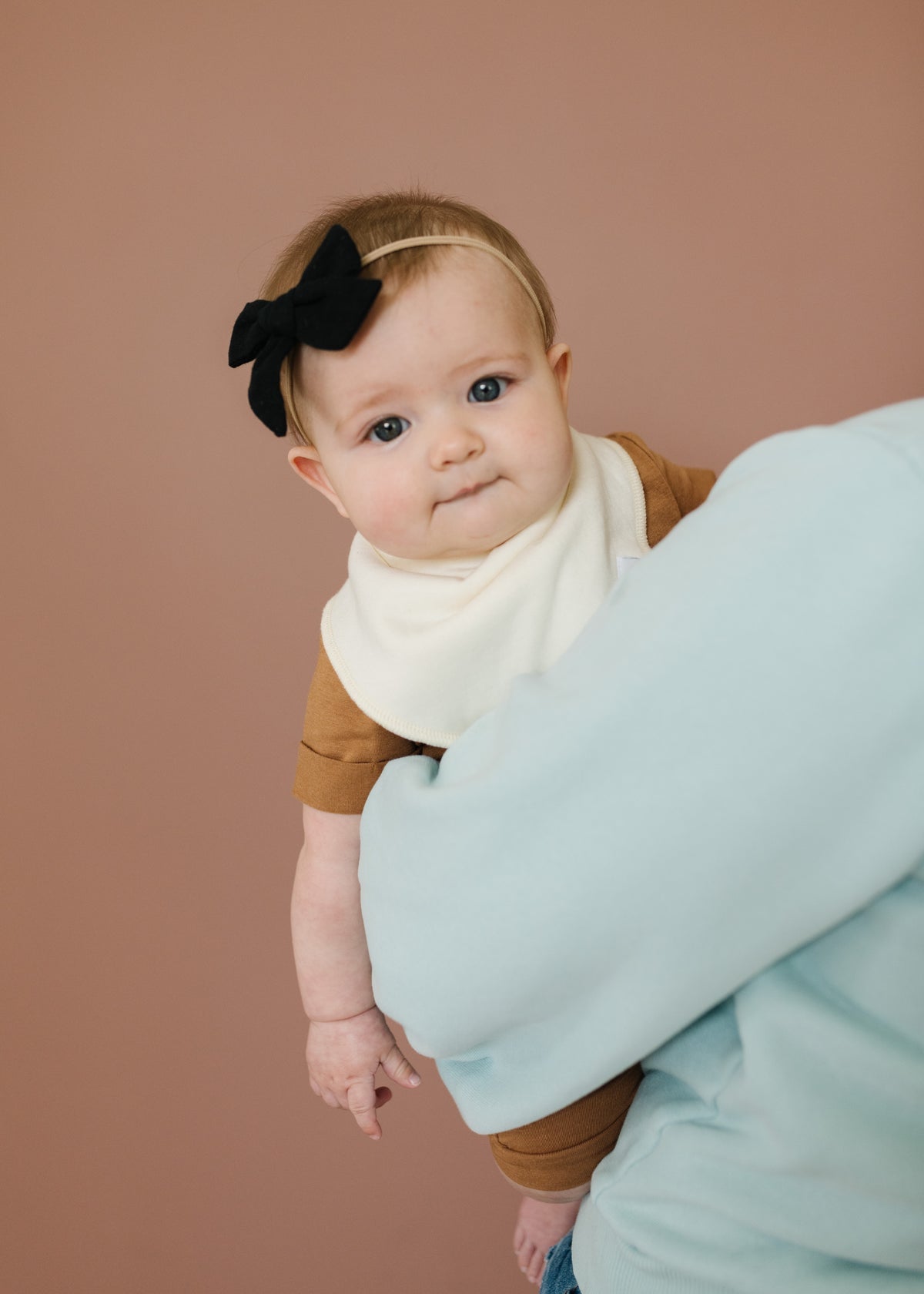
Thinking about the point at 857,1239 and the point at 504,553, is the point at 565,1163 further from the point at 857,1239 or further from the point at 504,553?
the point at 504,553

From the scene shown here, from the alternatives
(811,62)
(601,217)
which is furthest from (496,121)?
(811,62)

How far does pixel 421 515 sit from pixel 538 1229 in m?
0.77

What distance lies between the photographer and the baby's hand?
1208mm

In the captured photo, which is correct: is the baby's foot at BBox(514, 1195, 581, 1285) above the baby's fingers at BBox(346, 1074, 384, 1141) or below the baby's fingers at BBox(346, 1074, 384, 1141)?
below

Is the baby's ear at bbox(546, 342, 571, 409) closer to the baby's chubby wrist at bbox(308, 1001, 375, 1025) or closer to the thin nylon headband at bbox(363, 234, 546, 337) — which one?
the thin nylon headband at bbox(363, 234, 546, 337)

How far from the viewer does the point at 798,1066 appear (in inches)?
28.0

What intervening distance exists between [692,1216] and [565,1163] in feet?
0.98

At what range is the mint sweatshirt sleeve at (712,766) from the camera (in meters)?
0.63

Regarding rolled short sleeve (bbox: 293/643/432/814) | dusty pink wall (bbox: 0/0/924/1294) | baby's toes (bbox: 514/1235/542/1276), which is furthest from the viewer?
dusty pink wall (bbox: 0/0/924/1294)

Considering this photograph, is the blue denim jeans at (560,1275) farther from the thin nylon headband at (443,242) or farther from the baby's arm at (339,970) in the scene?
the thin nylon headband at (443,242)

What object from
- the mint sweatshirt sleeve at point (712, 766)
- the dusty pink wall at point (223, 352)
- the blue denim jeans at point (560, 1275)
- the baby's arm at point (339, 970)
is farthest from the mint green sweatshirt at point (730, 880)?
the dusty pink wall at point (223, 352)

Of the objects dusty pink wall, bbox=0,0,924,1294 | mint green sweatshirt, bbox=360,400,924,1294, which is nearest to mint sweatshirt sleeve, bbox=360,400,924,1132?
mint green sweatshirt, bbox=360,400,924,1294

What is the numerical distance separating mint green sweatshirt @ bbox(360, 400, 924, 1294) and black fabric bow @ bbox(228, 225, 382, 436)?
1.33ft

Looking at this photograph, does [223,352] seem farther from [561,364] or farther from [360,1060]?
[360,1060]
